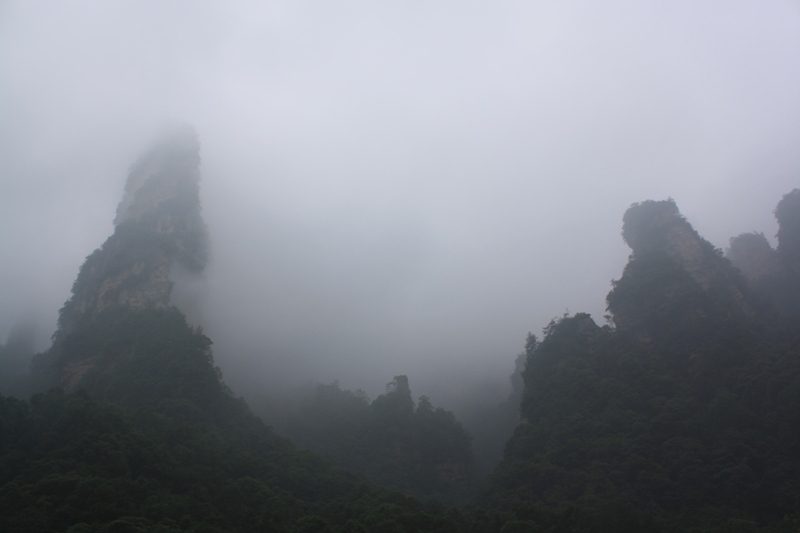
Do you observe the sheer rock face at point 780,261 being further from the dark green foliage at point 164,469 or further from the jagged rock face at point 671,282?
the dark green foliage at point 164,469

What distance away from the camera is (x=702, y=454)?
32406 mm

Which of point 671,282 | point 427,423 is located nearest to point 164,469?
point 427,423

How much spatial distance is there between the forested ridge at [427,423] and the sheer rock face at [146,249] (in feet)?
0.81

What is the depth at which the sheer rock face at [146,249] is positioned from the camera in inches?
2078

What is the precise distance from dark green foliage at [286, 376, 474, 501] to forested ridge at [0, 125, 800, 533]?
210mm

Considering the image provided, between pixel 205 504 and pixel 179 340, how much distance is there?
907 inches

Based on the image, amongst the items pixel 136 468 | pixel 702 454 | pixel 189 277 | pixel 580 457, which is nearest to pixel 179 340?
pixel 189 277

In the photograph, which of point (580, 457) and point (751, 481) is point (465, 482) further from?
point (751, 481)

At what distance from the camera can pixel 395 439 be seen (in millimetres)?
50594

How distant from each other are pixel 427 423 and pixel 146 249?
33656 mm

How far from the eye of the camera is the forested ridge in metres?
25.5

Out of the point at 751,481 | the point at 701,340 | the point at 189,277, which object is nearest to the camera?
the point at 751,481

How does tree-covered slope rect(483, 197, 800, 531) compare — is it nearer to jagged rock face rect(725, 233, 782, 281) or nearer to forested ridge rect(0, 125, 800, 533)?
forested ridge rect(0, 125, 800, 533)

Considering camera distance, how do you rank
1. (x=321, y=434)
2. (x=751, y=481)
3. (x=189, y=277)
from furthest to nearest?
(x=189, y=277) < (x=321, y=434) < (x=751, y=481)
